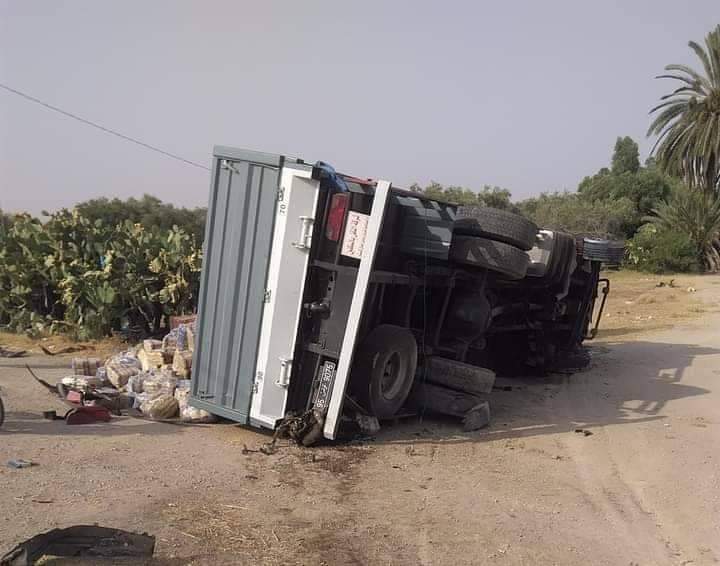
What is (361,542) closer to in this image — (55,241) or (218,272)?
(218,272)

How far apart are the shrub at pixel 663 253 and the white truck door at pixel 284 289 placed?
1271 inches

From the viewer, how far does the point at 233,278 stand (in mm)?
7414

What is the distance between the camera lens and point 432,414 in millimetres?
8766

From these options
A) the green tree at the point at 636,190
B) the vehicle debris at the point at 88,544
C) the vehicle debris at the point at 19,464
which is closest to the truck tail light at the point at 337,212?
the vehicle debris at the point at 19,464

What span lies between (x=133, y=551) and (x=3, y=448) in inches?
116

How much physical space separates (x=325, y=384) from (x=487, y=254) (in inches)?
96.3

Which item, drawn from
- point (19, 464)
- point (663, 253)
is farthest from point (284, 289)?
point (663, 253)

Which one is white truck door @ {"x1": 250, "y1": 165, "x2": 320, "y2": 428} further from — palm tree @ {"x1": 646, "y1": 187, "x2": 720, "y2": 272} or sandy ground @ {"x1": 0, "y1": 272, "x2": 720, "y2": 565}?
palm tree @ {"x1": 646, "y1": 187, "x2": 720, "y2": 272}

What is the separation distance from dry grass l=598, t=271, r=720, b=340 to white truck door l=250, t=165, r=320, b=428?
36.7 ft

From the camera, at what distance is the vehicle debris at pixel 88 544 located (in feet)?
13.3

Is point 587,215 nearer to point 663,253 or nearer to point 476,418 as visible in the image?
point 663,253

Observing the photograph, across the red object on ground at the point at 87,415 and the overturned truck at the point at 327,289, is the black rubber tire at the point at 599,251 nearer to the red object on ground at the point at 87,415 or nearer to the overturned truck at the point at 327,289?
the overturned truck at the point at 327,289

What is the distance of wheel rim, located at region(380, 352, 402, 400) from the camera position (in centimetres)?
789

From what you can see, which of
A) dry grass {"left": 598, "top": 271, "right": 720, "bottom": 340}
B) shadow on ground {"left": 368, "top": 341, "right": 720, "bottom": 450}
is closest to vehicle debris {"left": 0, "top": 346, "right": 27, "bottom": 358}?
shadow on ground {"left": 368, "top": 341, "right": 720, "bottom": 450}
